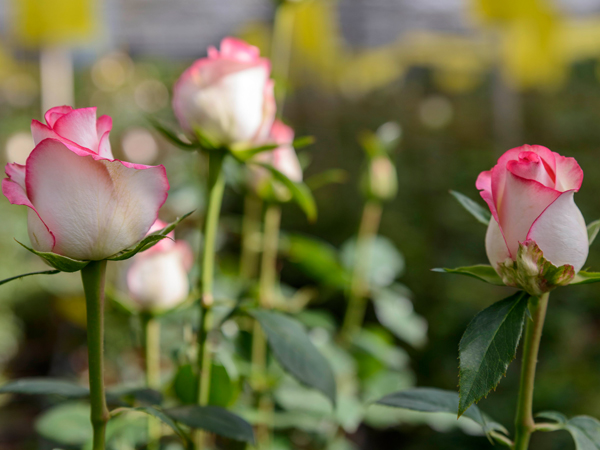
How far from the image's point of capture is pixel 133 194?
15cm

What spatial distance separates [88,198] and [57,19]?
1064 mm

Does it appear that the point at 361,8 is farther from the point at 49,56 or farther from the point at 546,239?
the point at 546,239

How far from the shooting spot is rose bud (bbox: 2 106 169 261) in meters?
0.14

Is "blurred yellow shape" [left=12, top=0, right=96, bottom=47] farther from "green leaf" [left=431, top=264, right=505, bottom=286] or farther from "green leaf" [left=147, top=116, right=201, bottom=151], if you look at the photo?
"green leaf" [left=431, top=264, right=505, bottom=286]

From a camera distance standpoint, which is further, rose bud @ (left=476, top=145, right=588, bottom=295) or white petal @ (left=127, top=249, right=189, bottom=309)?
white petal @ (left=127, top=249, right=189, bottom=309)

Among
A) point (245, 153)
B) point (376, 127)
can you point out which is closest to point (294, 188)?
point (245, 153)

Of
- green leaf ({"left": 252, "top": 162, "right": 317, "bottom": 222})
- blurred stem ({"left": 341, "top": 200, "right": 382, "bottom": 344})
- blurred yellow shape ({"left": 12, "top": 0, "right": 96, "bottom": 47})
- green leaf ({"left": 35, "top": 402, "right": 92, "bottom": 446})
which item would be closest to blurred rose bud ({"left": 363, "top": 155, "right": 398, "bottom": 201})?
blurred stem ({"left": 341, "top": 200, "right": 382, "bottom": 344})

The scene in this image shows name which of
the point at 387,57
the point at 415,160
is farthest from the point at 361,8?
the point at 415,160

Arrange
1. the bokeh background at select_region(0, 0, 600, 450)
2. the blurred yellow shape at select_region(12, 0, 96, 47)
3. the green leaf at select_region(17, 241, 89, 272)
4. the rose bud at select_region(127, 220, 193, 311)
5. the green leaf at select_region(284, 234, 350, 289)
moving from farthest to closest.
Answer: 1. the blurred yellow shape at select_region(12, 0, 96, 47)
2. the bokeh background at select_region(0, 0, 600, 450)
3. the green leaf at select_region(284, 234, 350, 289)
4. the rose bud at select_region(127, 220, 193, 311)
5. the green leaf at select_region(17, 241, 89, 272)

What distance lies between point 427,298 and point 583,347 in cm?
31

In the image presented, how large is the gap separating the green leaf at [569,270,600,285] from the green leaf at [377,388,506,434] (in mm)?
61

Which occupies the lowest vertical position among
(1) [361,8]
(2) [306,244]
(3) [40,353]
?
(3) [40,353]

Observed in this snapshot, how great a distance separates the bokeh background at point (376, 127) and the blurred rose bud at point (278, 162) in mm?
28

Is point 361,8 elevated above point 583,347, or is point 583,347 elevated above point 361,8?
point 361,8
